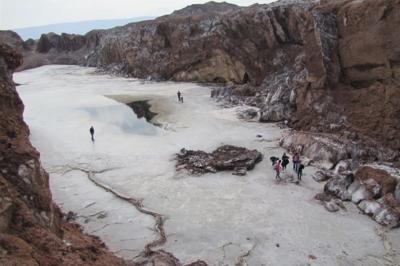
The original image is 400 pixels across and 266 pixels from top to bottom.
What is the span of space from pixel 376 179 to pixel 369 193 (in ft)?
2.48

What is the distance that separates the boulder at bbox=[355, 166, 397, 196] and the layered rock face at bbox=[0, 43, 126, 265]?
37.7 feet

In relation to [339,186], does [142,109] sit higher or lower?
higher

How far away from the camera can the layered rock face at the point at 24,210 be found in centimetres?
970

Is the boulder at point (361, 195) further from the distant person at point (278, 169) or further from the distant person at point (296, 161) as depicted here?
the distant person at point (278, 169)

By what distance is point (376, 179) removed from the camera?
1827cm

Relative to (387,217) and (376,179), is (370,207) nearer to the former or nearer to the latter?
(387,217)

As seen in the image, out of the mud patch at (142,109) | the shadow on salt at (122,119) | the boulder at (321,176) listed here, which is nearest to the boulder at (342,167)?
the boulder at (321,176)

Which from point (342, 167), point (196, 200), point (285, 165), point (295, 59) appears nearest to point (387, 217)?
point (342, 167)

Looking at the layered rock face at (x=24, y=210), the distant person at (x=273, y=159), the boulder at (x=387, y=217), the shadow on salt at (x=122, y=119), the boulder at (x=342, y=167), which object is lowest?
the boulder at (x=387, y=217)

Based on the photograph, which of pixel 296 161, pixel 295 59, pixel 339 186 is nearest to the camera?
pixel 339 186

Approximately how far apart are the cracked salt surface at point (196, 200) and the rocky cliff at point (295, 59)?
4010 mm

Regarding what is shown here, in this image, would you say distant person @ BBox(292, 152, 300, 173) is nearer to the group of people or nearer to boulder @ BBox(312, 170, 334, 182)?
the group of people

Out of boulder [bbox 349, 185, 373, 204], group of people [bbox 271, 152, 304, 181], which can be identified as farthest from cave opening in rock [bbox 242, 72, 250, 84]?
boulder [bbox 349, 185, 373, 204]

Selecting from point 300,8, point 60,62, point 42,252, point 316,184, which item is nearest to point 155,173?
point 316,184
